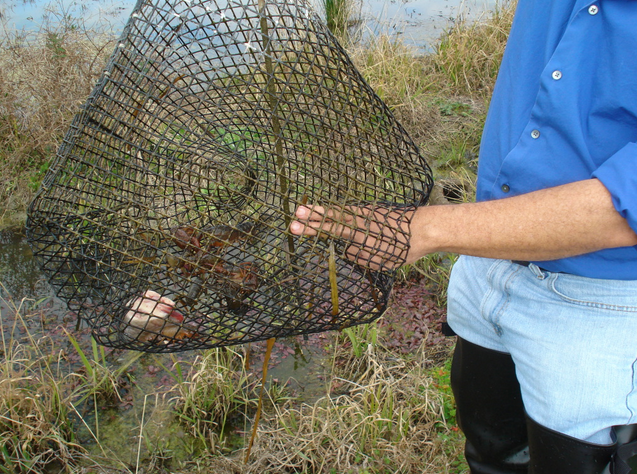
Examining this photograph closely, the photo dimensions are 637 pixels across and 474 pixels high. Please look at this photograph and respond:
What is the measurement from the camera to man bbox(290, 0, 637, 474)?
112 centimetres

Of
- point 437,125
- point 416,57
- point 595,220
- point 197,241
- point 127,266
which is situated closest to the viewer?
point 595,220

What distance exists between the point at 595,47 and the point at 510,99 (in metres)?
0.26

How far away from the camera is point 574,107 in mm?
1167

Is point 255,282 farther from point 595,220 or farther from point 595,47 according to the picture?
point 595,47

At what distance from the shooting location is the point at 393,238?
3.88 ft

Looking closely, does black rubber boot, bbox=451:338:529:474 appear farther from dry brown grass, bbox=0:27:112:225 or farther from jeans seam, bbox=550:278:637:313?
dry brown grass, bbox=0:27:112:225

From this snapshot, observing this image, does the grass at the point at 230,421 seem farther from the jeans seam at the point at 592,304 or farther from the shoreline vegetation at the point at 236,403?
the jeans seam at the point at 592,304

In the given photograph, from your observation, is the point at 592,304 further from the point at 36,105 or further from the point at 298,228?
the point at 36,105

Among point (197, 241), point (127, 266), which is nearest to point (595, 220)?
point (197, 241)

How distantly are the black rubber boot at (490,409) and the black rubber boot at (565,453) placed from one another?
28cm

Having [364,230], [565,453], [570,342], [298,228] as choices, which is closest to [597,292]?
[570,342]

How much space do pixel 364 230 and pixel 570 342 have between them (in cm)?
66

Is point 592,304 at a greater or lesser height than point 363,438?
greater

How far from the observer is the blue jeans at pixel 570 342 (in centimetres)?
133
